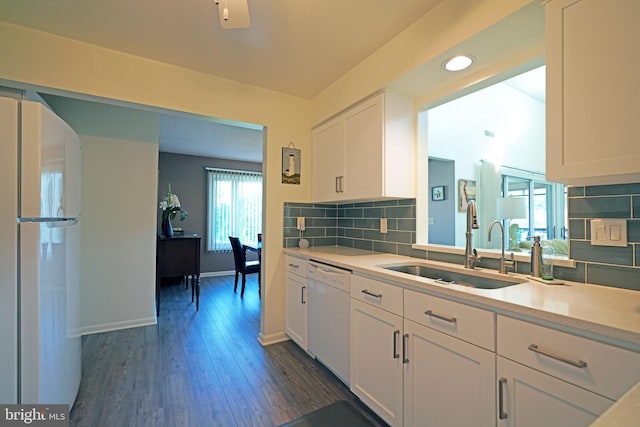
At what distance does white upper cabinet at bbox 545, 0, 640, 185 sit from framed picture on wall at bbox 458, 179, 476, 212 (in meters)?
3.04

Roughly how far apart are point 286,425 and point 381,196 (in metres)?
1.53

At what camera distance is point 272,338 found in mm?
2652

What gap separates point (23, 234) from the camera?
3.97 ft

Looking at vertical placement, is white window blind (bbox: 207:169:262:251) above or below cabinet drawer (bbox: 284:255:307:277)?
above

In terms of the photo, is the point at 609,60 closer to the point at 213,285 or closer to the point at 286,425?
the point at 286,425

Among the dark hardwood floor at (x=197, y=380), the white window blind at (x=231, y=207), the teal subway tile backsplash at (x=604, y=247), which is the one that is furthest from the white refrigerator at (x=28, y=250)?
the white window blind at (x=231, y=207)

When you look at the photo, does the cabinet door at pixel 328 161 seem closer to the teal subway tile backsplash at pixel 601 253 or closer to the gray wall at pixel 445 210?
the teal subway tile backsplash at pixel 601 253

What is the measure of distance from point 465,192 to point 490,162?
0.75m

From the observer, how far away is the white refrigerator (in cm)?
118

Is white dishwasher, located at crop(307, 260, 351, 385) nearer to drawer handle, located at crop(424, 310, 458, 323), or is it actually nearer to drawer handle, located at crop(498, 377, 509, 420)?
drawer handle, located at crop(424, 310, 458, 323)

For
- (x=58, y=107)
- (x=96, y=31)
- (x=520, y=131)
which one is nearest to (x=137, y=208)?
(x=58, y=107)

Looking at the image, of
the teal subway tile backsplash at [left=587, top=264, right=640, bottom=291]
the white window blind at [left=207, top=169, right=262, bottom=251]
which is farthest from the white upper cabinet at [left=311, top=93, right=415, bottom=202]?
the white window blind at [left=207, top=169, right=262, bottom=251]

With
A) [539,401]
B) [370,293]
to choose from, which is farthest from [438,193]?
[539,401]

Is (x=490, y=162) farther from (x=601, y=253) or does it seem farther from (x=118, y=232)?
(x=118, y=232)
